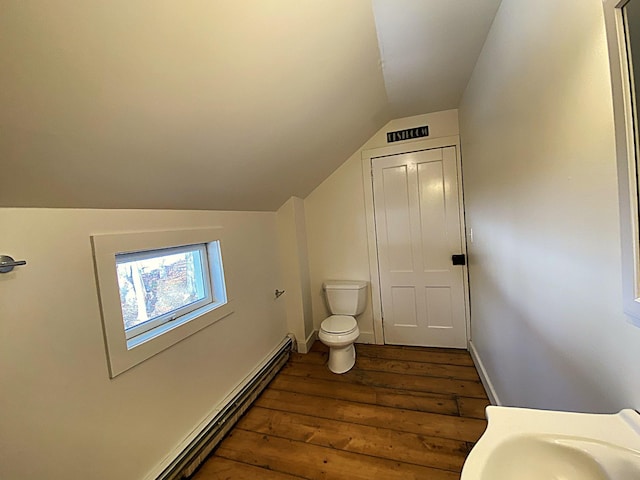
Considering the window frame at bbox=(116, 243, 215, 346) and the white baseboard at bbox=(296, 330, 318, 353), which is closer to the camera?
the window frame at bbox=(116, 243, 215, 346)

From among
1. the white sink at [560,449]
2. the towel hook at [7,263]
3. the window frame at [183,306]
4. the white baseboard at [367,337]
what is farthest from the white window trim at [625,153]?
the white baseboard at [367,337]

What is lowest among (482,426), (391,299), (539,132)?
(482,426)

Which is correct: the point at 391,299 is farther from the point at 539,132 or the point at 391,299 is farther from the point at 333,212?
the point at 539,132

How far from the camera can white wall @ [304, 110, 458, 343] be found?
9.03 feet

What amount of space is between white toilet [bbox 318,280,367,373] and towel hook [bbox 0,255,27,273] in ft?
6.22

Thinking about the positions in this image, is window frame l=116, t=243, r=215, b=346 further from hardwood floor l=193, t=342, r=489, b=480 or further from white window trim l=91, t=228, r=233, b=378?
hardwood floor l=193, t=342, r=489, b=480

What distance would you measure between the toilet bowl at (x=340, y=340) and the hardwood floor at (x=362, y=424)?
0.08 metres

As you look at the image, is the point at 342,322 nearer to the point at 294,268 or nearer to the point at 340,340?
the point at 340,340

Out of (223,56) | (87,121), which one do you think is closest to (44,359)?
(87,121)

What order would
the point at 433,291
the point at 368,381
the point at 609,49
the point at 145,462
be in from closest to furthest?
the point at 609,49 → the point at 145,462 → the point at 368,381 → the point at 433,291

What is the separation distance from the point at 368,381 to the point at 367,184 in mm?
1791

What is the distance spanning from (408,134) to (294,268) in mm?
1712

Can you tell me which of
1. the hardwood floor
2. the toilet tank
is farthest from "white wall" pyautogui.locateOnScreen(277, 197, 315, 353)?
the hardwood floor

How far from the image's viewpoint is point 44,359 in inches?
37.8
